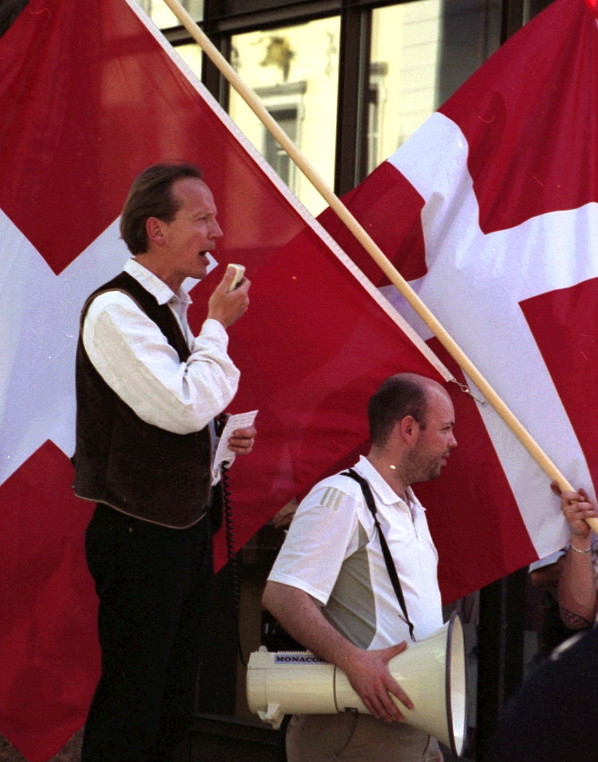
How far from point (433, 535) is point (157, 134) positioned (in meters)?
1.62

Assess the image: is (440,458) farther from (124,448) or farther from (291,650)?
(124,448)

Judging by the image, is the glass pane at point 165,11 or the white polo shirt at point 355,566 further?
the glass pane at point 165,11

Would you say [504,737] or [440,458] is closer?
[504,737]

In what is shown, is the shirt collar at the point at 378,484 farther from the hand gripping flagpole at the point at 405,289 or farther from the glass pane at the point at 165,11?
the glass pane at the point at 165,11

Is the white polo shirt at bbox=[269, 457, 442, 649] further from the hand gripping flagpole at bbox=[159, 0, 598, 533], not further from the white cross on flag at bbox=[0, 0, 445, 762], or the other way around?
the hand gripping flagpole at bbox=[159, 0, 598, 533]

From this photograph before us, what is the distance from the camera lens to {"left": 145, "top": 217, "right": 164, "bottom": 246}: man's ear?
3844 millimetres

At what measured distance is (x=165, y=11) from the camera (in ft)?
22.3

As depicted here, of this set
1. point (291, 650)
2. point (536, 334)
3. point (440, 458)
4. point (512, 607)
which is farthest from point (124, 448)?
point (512, 607)

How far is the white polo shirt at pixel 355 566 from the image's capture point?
4.00m

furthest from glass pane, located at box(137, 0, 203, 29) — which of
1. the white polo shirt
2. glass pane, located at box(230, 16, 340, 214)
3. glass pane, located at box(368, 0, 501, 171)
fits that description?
the white polo shirt

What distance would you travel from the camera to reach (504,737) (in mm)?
2086

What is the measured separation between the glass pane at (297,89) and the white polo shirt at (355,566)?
2.34 meters

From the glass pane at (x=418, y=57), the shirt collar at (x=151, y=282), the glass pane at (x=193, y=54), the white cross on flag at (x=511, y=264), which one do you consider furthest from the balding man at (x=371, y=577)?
the glass pane at (x=193, y=54)

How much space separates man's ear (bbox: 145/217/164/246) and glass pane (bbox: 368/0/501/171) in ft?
7.62
